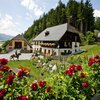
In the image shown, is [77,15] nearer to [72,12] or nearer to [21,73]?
[72,12]

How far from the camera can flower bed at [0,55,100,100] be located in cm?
641

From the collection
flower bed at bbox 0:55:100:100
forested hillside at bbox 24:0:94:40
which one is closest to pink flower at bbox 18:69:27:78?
flower bed at bbox 0:55:100:100

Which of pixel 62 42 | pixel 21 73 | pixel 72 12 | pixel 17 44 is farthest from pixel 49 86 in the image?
pixel 72 12

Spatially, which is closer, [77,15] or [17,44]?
[17,44]

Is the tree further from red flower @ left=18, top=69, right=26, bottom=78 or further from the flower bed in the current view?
red flower @ left=18, top=69, right=26, bottom=78

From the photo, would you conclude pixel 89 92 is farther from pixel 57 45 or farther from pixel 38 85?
pixel 57 45

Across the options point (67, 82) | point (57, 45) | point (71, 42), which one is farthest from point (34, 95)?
point (71, 42)

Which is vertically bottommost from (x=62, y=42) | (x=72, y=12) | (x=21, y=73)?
(x=21, y=73)

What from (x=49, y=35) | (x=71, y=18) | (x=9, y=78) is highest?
(x=71, y=18)

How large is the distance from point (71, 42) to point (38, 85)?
143 ft

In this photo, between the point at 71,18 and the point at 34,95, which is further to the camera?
the point at 71,18

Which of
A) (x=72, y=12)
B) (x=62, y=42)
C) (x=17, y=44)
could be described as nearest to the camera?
(x=62, y=42)

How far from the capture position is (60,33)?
4975 centimetres

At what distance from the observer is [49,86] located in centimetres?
708
